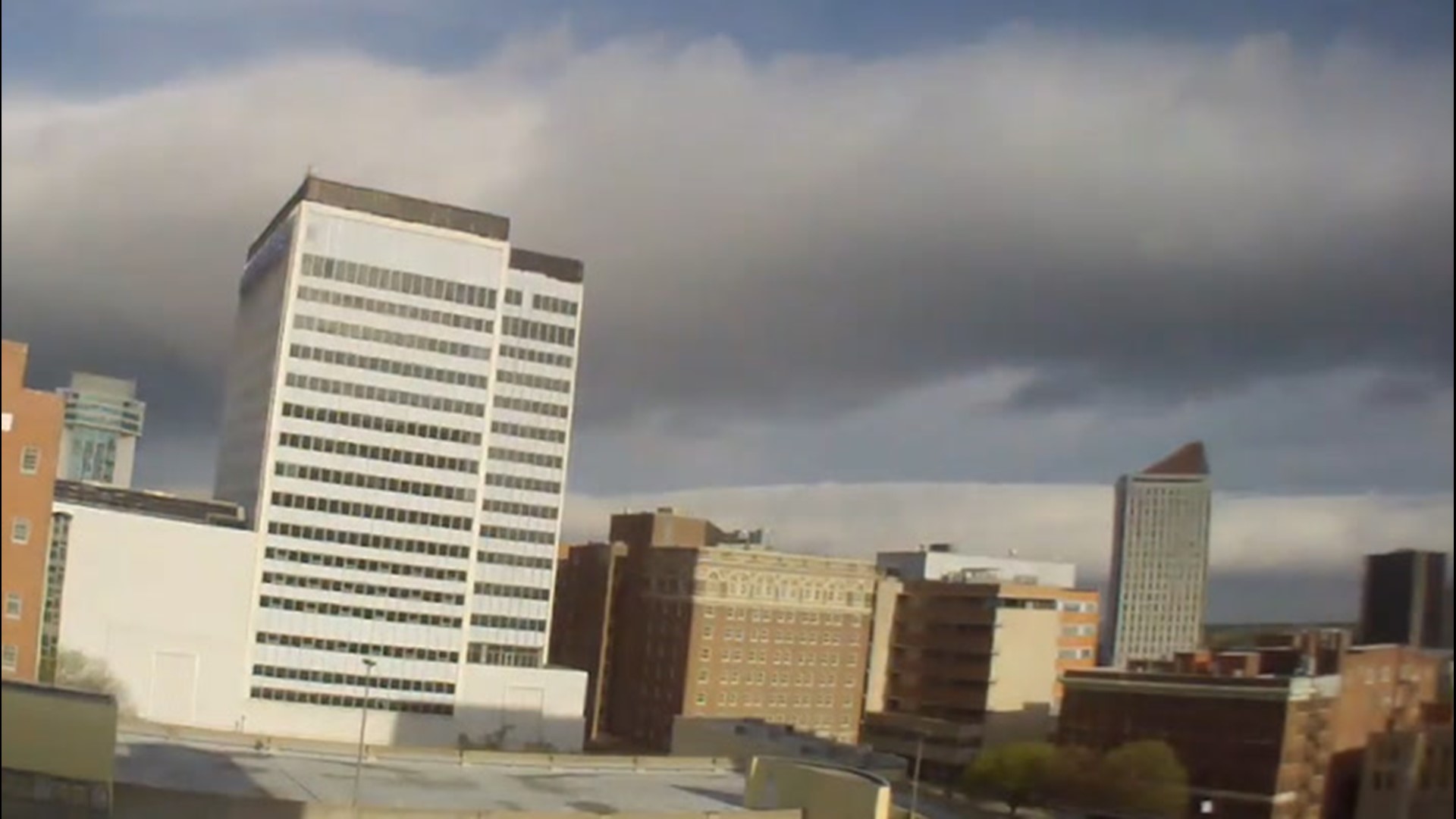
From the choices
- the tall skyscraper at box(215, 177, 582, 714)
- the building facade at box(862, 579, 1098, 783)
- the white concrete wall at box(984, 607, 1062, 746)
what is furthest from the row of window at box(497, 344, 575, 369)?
the white concrete wall at box(984, 607, 1062, 746)

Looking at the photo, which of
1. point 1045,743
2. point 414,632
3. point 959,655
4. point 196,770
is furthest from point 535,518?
point 196,770

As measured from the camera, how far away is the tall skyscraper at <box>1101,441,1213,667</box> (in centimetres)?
708

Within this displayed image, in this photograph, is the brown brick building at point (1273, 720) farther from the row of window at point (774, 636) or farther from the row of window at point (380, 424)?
the row of window at point (380, 424)

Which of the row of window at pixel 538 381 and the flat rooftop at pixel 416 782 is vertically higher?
the row of window at pixel 538 381

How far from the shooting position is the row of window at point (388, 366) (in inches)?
467

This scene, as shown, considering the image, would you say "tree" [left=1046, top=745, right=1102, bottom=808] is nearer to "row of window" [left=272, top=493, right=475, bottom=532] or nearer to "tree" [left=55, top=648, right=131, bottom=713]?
"tree" [left=55, top=648, right=131, bottom=713]

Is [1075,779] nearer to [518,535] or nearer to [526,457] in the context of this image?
[518,535]

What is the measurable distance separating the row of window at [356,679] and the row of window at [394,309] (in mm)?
2885

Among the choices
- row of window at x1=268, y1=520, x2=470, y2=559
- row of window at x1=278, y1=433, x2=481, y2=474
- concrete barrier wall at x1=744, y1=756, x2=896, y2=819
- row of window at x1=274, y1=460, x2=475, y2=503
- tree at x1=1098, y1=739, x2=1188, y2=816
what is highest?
row of window at x1=278, y1=433, x2=481, y2=474

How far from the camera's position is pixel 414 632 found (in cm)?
1273

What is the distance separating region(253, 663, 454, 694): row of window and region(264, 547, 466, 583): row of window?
848 mm

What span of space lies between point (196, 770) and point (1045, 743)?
171 inches

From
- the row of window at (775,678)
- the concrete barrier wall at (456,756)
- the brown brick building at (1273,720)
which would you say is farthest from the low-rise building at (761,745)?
the brown brick building at (1273,720)

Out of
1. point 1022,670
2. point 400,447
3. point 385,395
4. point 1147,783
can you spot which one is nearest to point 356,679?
point 400,447
